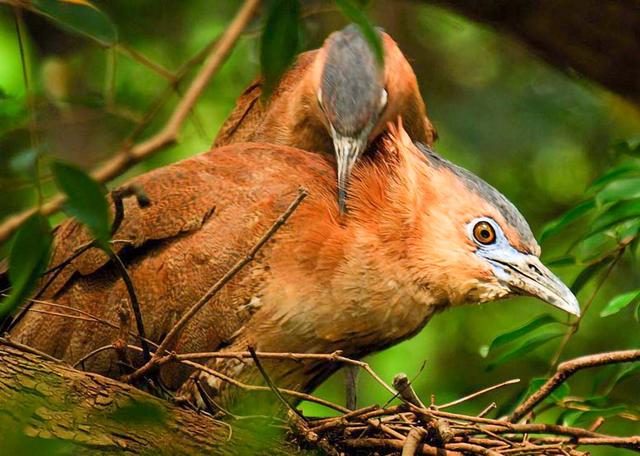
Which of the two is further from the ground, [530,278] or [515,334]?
[530,278]

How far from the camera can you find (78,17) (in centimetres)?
210

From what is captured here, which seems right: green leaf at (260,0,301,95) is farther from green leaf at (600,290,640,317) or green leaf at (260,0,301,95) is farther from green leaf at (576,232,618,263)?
green leaf at (576,232,618,263)

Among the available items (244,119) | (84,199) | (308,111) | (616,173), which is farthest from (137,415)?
(244,119)

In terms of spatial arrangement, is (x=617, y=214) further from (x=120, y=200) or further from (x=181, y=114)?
Answer: (x=120, y=200)

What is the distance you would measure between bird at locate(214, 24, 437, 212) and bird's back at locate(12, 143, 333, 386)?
0.27 m

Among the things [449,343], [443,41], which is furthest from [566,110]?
[449,343]

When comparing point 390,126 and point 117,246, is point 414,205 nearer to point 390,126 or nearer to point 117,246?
point 390,126

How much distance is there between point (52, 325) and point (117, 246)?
13.1 inches

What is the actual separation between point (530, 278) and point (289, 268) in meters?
0.73

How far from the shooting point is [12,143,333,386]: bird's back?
130 inches

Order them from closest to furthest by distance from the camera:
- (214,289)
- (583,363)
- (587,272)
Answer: (214,289) → (583,363) → (587,272)

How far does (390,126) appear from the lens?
383 cm

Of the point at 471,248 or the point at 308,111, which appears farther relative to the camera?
the point at 308,111

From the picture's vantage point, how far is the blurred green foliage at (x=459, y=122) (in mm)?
5574
